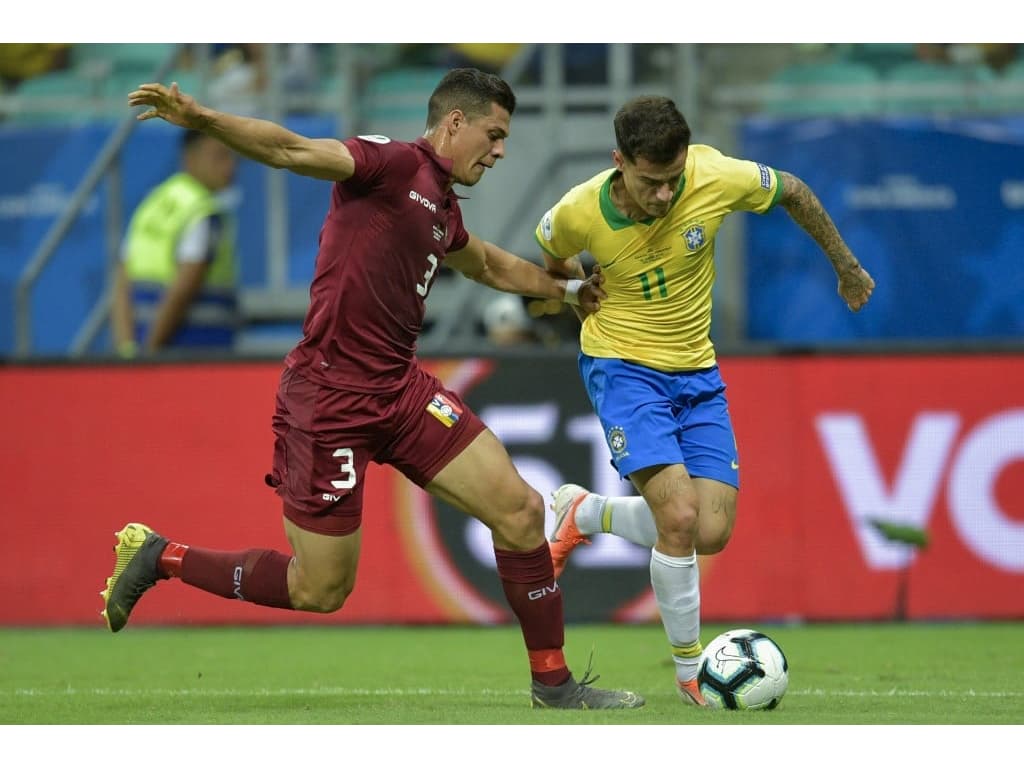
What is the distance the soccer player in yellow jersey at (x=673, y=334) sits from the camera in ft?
22.1

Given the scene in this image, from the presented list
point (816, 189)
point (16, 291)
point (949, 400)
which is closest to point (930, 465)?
point (949, 400)

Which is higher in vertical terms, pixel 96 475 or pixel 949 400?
pixel 949 400

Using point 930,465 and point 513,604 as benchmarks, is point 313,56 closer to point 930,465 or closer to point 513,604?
point 930,465

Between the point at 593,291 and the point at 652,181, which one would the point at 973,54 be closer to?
the point at 593,291

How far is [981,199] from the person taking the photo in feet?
41.1

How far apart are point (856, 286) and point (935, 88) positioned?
21.4ft

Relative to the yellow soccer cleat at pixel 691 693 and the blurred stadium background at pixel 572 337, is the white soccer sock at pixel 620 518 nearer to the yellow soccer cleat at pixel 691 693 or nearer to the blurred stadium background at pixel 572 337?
the yellow soccer cleat at pixel 691 693

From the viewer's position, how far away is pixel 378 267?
6355mm

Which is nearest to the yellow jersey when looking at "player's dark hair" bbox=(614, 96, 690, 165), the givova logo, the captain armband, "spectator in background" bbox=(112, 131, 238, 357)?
A: the captain armband

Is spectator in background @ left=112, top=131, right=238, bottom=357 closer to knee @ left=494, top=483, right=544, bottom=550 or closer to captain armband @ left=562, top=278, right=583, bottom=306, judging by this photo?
captain armband @ left=562, top=278, right=583, bottom=306

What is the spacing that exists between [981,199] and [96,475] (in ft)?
22.6

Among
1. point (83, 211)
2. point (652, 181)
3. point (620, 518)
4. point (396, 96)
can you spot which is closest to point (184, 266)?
point (83, 211)
